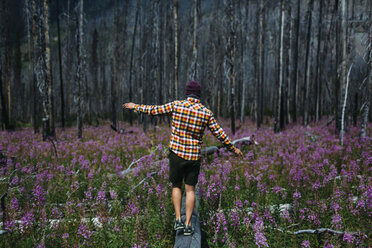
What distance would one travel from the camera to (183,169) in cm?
312

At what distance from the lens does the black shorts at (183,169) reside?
3071mm

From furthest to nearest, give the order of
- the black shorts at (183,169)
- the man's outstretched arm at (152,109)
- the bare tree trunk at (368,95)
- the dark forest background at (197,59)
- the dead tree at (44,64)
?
the dark forest background at (197,59), the dead tree at (44,64), the bare tree trunk at (368,95), the man's outstretched arm at (152,109), the black shorts at (183,169)

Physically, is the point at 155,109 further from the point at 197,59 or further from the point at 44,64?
the point at 197,59

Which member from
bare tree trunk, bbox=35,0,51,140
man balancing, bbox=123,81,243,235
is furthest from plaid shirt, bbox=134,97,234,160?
bare tree trunk, bbox=35,0,51,140

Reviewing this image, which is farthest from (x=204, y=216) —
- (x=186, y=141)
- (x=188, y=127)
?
(x=188, y=127)

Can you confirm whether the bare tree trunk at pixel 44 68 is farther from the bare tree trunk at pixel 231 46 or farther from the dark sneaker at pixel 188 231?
the dark sneaker at pixel 188 231

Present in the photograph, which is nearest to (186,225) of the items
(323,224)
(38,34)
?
(323,224)

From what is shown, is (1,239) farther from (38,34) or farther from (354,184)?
(38,34)

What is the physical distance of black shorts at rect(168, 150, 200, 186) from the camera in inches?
121

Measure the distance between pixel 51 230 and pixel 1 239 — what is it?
623 millimetres

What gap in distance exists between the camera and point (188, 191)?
3088mm

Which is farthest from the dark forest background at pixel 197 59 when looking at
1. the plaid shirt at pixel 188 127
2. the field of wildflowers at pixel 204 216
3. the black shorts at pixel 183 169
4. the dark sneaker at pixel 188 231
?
the dark sneaker at pixel 188 231

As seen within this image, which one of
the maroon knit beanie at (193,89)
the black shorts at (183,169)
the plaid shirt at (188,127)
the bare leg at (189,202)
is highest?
the maroon knit beanie at (193,89)

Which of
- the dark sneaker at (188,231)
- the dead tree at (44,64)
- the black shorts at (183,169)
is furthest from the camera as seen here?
the dead tree at (44,64)
